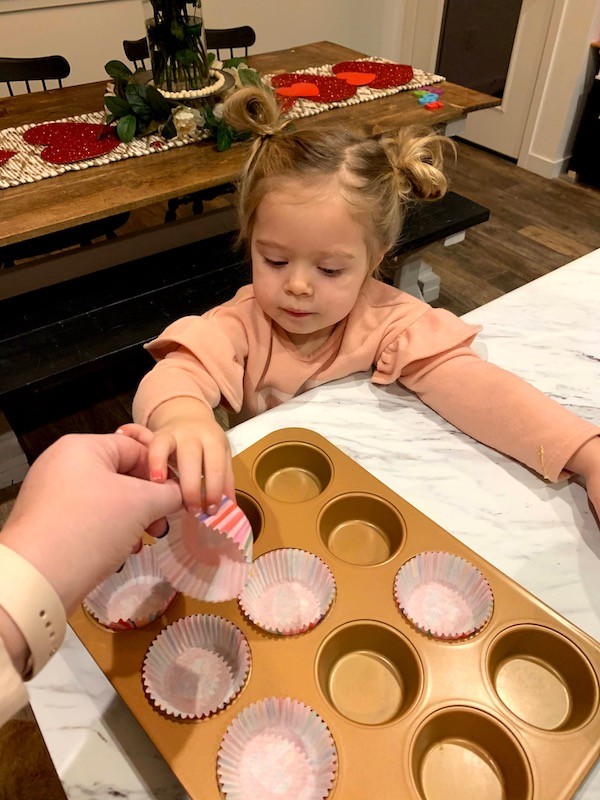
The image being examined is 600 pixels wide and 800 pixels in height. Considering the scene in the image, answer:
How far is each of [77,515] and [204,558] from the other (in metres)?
0.19

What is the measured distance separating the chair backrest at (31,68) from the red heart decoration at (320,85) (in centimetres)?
76

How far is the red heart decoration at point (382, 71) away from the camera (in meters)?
1.97

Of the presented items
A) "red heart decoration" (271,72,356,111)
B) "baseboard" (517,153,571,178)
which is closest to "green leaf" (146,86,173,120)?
"red heart decoration" (271,72,356,111)

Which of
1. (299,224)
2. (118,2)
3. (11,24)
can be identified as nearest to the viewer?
(299,224)

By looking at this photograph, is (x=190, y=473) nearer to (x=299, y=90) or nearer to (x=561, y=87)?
(x=299, y=90)

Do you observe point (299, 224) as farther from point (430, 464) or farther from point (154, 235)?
point (154, 235)

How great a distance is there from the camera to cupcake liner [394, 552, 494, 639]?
58cm

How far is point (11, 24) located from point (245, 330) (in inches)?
105

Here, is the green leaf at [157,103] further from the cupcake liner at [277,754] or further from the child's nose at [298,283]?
the cupcake liner at [277,754]

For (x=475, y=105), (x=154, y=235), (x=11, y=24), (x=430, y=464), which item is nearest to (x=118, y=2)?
(x=11, y=24)

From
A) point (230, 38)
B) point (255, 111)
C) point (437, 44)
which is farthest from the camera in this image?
point (437, 44)

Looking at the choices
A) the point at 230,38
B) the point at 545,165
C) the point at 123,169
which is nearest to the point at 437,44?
the point at 545,165

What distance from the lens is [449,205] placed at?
2.00m

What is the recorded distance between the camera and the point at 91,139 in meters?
1.59
